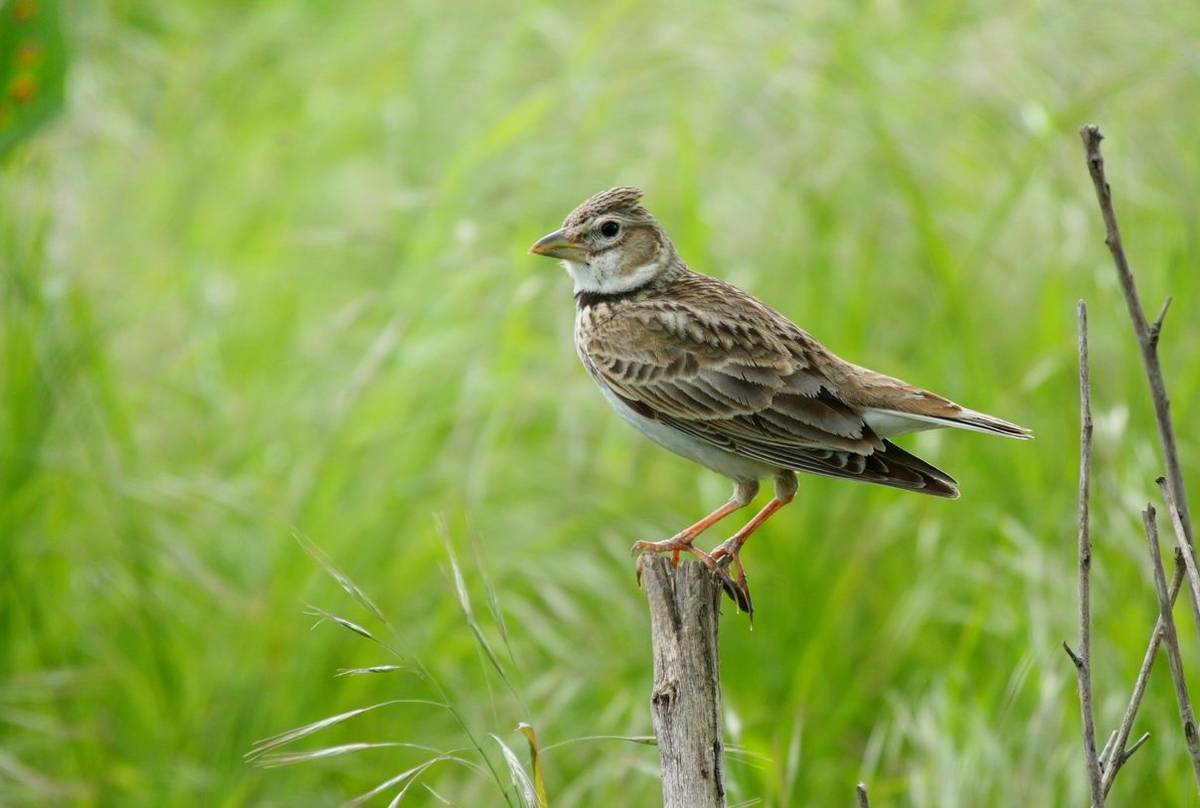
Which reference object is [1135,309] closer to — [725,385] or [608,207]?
[725,385]

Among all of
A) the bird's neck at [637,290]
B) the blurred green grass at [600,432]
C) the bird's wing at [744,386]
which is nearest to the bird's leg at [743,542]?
the bird's wing at [744,386]

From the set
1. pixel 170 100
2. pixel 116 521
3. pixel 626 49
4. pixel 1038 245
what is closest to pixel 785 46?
pixel 626 49

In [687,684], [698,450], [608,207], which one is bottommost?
[687,684]

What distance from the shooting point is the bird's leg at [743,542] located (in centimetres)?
366

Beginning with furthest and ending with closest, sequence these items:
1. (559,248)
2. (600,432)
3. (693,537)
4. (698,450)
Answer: (600,432), (559,248), (698,450), (693,537)

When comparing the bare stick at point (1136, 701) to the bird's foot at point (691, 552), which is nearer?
the bare stick at point (1136, 701)

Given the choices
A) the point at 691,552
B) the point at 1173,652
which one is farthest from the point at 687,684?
the point at 1173,652

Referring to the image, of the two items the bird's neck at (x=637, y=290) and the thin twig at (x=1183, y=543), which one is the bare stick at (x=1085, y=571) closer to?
the thin twig at (x=1183, y=543)

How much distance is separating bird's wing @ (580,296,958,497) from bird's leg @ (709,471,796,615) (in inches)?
5.9

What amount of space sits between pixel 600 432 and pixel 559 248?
5.73 feet

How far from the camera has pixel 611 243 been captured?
4.61 m

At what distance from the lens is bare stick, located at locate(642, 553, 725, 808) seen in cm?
287

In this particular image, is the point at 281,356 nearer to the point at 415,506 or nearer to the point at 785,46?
the point at 415,506

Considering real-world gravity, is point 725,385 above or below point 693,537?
above
